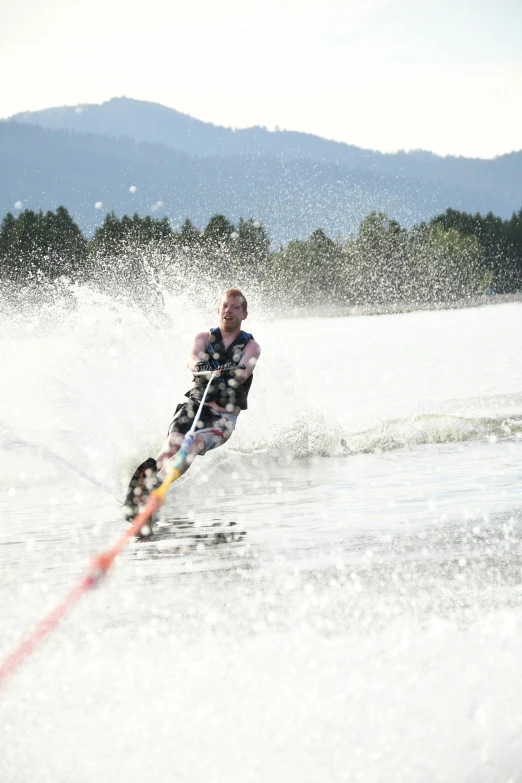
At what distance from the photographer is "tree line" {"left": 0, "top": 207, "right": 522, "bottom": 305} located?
77.1 meters

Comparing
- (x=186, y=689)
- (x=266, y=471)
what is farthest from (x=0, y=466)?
(x=186, y=689)

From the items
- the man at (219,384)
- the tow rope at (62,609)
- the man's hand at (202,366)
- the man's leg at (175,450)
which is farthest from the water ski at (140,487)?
the man's hand at (202,366)

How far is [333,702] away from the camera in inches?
117

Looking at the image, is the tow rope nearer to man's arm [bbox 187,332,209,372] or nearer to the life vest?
the life vest

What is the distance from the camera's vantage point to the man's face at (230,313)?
25.2ft

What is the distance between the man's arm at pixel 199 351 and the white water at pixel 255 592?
2.79 feet

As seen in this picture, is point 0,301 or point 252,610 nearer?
point 252,610

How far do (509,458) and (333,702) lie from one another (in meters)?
5.38

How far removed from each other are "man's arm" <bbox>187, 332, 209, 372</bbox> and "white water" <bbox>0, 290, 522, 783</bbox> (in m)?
0.85

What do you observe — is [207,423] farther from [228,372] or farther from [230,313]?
[230,313]

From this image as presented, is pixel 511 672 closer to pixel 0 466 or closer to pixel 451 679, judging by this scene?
pixel 451 679

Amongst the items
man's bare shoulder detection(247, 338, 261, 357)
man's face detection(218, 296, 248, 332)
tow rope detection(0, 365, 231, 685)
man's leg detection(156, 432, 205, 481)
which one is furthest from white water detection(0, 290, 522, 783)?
man's face detection(218, 296, 248, 332)

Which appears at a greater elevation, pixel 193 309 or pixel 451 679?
pixel 193 309

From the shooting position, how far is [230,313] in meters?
7.68
